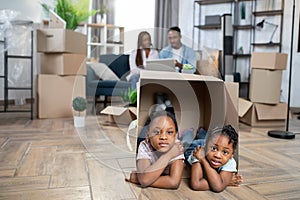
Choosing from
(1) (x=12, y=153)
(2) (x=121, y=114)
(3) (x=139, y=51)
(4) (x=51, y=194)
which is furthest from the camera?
(2) (x=121, y=114)

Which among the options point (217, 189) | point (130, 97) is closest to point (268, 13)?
point (130, 97)

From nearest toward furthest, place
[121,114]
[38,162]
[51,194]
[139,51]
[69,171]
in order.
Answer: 1. [51,194]
2. [69,171]
3. [38,162]
4. [139,51]
5. [121,114]

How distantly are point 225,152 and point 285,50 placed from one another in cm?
266

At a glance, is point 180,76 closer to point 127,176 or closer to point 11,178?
point 127,176

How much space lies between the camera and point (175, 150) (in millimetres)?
1038

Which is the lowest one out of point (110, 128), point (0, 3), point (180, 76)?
point (110, 128)

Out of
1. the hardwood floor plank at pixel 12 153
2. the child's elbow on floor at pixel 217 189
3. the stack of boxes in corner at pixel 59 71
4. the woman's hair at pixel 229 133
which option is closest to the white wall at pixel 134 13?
the stack of boxes in corner at pixel 59 71

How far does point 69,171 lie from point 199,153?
1.63 ft

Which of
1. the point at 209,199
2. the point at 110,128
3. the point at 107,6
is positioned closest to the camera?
the point at 209,199

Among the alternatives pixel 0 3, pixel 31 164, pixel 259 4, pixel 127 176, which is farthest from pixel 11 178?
pixel 259 4

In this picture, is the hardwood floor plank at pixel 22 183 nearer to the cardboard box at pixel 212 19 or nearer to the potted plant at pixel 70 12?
the potted plant at pixel 70 12

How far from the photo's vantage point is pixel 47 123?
7.43ft

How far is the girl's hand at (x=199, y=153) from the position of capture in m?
1.04

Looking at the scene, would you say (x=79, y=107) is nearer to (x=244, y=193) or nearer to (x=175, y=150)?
(x=175, y=150)
